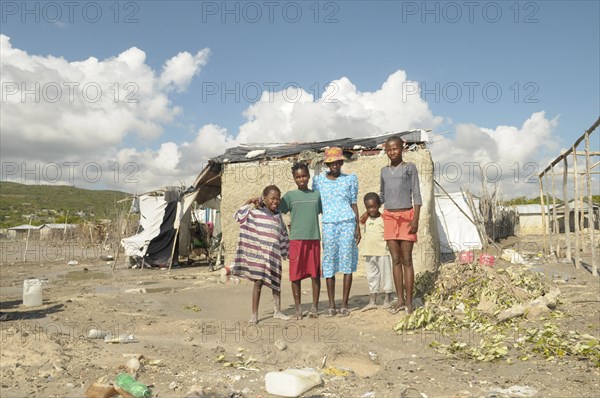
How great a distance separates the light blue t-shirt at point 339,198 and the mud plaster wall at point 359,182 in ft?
11.5

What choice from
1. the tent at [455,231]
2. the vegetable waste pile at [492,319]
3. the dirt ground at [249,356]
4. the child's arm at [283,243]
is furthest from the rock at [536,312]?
the tent at [455,231]

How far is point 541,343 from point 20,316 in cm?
558

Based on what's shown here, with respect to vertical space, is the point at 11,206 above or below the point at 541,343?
above

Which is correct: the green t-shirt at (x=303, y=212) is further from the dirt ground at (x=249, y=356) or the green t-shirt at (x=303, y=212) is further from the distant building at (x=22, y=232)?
the distant building at (x=22, y=232)

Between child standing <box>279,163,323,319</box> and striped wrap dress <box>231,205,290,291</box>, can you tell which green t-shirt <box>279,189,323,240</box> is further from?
striped wrap dress <box>231,205,290,291</box>

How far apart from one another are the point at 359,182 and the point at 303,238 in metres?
4.05

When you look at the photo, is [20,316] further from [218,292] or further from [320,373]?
[320,373]

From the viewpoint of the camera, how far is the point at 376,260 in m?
5.27

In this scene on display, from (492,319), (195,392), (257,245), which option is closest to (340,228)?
(257,245)

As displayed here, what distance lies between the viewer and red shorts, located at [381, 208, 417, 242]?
4.78 meters

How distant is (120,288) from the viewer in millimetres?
8461

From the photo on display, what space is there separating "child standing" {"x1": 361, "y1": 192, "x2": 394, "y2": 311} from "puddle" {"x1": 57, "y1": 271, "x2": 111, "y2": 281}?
24.1 ft

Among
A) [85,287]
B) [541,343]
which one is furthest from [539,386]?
[85,287]

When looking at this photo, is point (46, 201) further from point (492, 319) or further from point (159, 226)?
point (492, 319)
